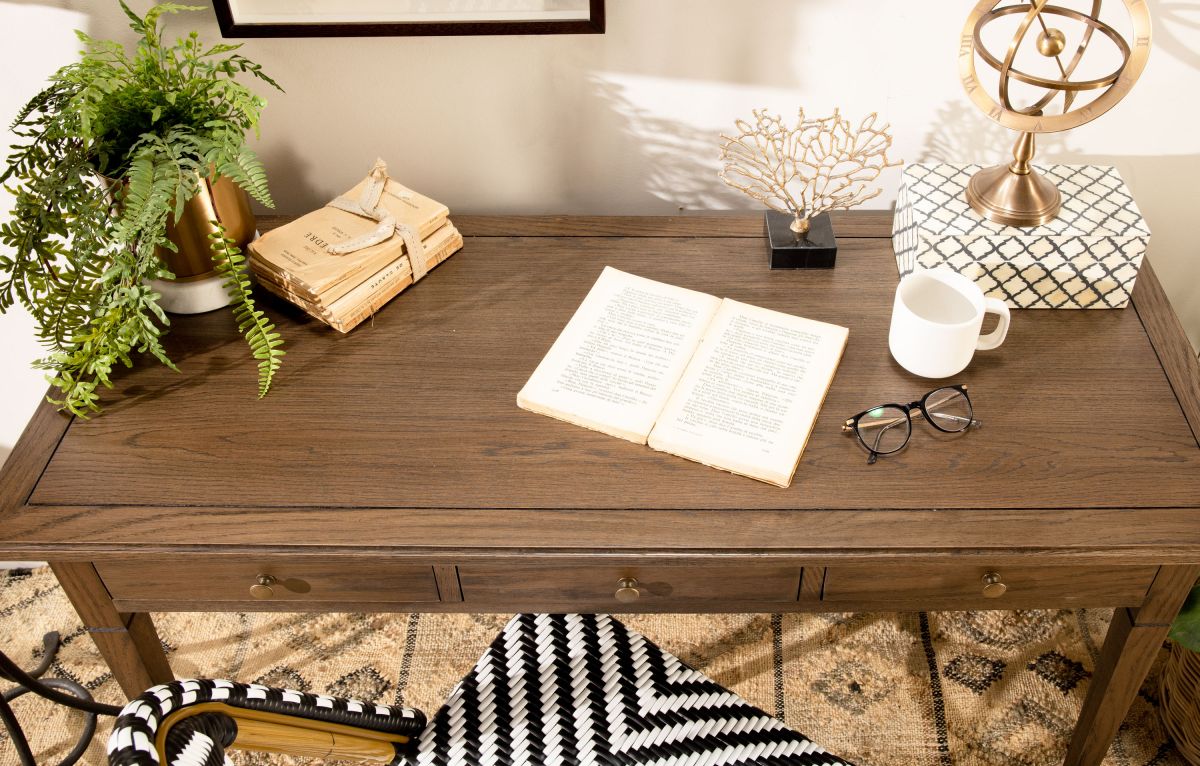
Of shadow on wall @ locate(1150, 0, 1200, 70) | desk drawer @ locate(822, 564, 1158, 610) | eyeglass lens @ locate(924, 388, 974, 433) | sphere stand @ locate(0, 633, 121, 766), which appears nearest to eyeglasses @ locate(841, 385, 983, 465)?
eyeglass lens @ locate(924, 388, 974, 433)

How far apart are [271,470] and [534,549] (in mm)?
353

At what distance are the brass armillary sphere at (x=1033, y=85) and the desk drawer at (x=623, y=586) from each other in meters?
0.59

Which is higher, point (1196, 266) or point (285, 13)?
point (285, 13)

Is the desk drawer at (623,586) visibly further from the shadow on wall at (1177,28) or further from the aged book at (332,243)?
the shadow on wall at (1177,28)

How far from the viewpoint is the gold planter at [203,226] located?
1.30 m

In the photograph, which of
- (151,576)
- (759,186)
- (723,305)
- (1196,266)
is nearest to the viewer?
(151,576)

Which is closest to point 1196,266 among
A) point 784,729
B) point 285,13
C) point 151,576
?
point 784,729

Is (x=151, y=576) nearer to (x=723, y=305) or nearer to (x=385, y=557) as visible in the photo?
(x=385, y=557)

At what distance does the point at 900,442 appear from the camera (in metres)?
1.20

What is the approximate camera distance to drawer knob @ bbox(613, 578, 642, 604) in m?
1.20

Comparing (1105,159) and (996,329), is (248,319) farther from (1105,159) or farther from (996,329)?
(1105,159)

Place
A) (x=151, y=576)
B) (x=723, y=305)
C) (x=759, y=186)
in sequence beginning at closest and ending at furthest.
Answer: (x=151, y=576) < (x=723, y=305) < (x=759, y=186)

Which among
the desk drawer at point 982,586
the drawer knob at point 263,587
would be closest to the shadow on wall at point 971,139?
the desk drawer at point 982,586

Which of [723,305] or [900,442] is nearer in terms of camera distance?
[900,442]
